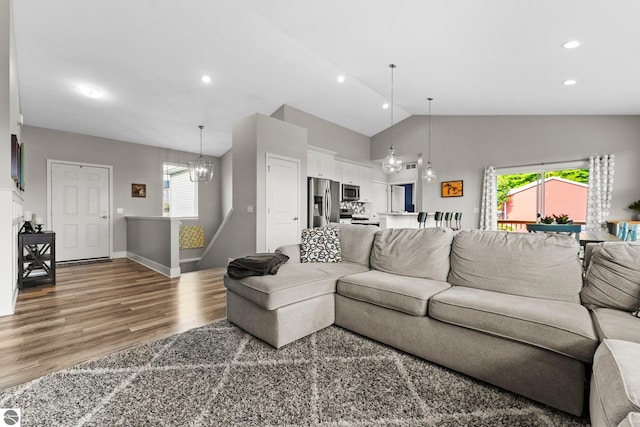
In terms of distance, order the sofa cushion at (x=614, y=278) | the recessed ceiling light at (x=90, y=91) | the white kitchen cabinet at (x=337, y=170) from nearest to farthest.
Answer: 1. the sofa cushion at (x=614, y=278)
2. the recessed ceiling light at (x=90, y=91)
3. the white kitchen cabinet at (x=337, y=170)

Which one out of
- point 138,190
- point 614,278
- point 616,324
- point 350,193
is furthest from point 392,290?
point 138,190

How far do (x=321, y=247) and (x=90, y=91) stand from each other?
14.5ft

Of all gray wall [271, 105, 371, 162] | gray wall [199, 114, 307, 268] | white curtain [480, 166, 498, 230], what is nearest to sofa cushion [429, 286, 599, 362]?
gray wall [199, 114, 307, 268]

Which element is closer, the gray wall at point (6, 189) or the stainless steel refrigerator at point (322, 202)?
the gray wall at point (6, 189)

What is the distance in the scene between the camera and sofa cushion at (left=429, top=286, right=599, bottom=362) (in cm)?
144

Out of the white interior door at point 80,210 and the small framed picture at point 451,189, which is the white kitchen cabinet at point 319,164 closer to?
the small framed picture at point 451,189

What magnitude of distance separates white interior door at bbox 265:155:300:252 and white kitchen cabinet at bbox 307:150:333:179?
2.68 feet

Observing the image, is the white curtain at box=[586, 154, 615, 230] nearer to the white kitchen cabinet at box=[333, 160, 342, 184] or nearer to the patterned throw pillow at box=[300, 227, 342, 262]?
the white kitchen cabinet at box=[333, 160, 342, 184]

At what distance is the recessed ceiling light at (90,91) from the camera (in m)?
4.41

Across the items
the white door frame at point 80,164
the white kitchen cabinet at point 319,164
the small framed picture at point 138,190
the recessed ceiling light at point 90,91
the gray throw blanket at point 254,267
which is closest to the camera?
the gray throw blanket at point 254,267

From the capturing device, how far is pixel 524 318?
1.60 m

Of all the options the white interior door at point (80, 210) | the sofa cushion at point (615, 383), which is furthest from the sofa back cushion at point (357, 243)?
the white interior door at point (80, 210)

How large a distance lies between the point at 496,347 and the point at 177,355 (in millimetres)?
2046

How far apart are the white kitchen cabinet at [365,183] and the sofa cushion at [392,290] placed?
560cm
